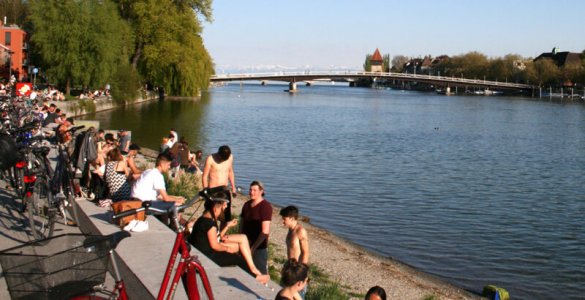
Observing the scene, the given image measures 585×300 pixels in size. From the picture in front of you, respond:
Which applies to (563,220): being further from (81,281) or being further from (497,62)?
(497,62)

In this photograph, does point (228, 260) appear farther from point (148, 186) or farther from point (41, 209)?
point (41, 209)

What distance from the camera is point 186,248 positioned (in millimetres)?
4891

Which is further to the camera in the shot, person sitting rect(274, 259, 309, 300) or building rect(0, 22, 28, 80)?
building rect(0, 22, 28, 80)

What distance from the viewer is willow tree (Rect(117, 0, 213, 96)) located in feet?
188

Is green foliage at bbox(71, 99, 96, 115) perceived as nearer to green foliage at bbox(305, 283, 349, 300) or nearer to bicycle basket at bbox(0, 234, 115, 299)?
green foliage at bbox(305, 283, 349, 300)

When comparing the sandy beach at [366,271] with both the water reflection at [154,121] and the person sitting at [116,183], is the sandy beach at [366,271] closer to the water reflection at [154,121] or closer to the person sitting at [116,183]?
the person sitting at [116,183]

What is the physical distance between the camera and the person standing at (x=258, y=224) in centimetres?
809

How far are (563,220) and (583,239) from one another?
7.04 ft

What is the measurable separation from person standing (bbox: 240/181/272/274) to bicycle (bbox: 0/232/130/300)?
3.59 m

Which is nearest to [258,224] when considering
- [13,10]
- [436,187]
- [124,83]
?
[436,187]

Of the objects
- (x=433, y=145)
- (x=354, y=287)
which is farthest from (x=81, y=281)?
(x=433, y=145)

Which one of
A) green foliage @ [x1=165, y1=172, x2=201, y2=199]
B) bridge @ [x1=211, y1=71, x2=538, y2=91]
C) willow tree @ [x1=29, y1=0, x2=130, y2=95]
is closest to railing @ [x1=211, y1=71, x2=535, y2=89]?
bridge @ [x1=211, y1=71, x2=538, y2=91]

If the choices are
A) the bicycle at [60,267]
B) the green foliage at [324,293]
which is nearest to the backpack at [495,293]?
the green foliage at [324,293]

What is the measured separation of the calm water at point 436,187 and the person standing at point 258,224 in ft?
16.1
